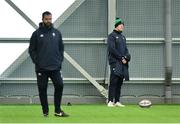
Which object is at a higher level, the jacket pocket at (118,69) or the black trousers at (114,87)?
the jacket pocket at (118,69)

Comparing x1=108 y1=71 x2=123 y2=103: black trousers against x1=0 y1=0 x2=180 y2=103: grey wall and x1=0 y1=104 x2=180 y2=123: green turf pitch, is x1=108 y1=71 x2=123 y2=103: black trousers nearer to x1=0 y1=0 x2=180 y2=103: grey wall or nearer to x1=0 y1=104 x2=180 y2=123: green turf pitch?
x1=0 y1=104 x2=180 y2=123: green turf pitch

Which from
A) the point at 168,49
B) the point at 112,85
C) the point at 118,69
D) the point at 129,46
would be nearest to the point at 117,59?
the point at 118,69

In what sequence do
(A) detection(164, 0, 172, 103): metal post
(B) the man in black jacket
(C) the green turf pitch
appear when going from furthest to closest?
(A) detection(164, 0, 172, 103): metal post → (B) the man in black jacket → (C) the green turf pitch

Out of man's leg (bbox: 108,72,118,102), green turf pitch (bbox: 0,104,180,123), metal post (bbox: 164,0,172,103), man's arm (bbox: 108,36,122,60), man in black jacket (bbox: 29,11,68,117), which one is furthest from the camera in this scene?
metal post (bbox: 164,0,172,103)

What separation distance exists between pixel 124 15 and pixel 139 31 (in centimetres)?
62

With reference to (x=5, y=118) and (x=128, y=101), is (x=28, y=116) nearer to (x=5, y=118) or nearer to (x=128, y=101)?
(x=5, y=118)

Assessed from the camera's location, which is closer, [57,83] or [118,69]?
[57,83]

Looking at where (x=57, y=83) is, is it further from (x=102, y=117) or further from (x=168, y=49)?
(x=168, y=49)

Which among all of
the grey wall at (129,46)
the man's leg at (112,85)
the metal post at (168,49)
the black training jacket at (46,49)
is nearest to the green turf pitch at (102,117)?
the black training jacket at (46,49)

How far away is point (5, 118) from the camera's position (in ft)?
36.3

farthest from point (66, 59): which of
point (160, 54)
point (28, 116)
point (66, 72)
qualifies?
point (28, 116)

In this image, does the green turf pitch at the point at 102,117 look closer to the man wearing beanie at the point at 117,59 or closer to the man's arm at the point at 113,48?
the man wearing beanie at the point at 117,59

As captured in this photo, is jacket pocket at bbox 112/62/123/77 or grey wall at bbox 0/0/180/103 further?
grey wall at bbox 0/0/180/103

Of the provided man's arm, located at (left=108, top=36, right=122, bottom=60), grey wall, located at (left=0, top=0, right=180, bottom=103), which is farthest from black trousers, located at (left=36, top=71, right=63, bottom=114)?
Answer: grey wall, located at (left=0, top=0, right=180, bottom=103)
